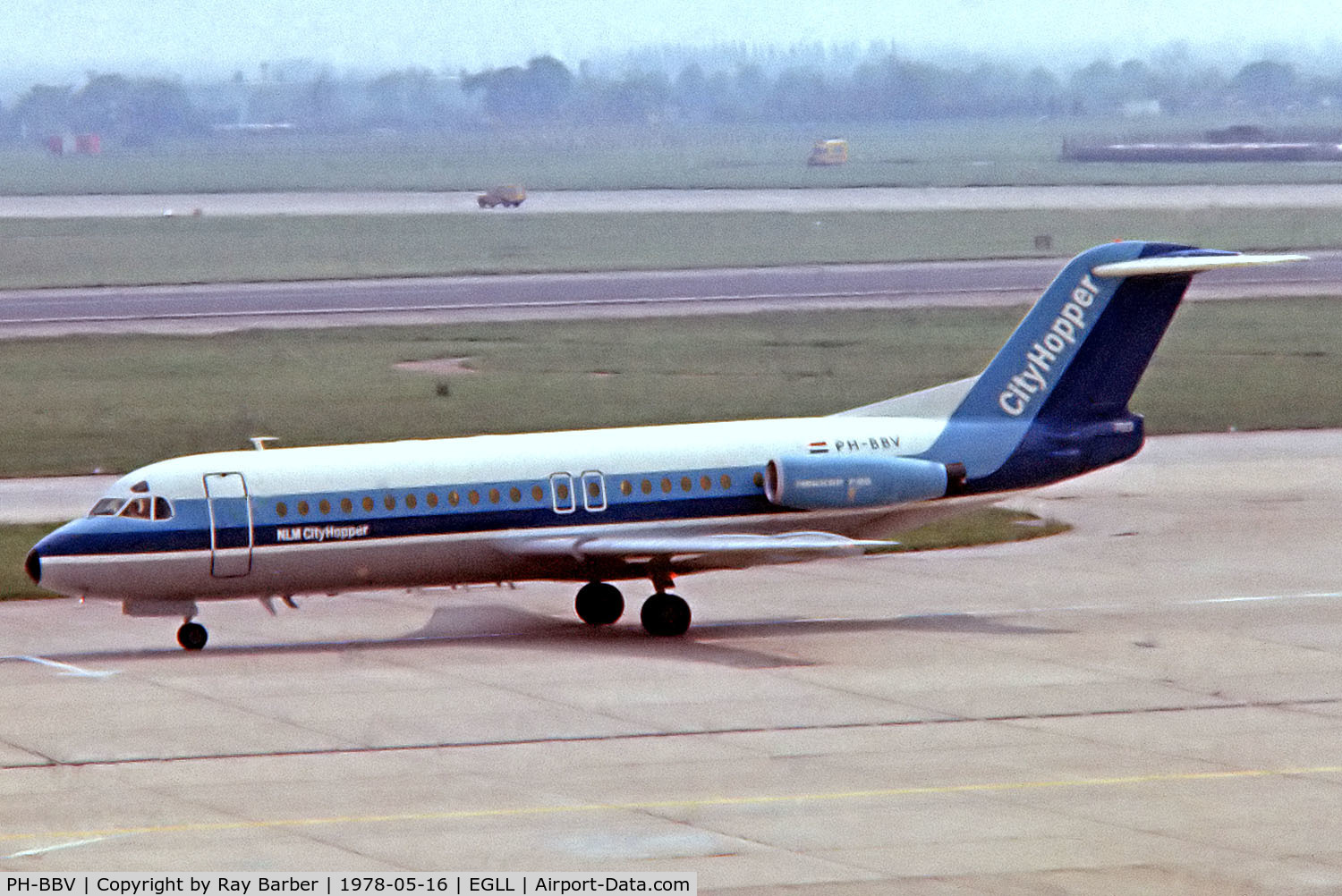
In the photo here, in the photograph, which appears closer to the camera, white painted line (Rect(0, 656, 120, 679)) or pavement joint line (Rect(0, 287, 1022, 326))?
white painted line (Rect(0, 656, 120, 679))

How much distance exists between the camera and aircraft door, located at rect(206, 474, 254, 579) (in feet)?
93.8

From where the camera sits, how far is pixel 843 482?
30.4m

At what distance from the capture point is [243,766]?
22.5 metres

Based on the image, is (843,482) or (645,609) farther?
(843,482)

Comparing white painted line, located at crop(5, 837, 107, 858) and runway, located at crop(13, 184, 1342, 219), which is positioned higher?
runway, located at crop(13, 184, 1342, 219)

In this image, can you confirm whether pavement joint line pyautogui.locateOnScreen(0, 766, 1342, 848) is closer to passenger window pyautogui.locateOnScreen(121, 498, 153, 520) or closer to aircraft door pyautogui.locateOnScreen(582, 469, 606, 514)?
passenger window pyautogui.locateOnScreen(121, 498, 153, 520)

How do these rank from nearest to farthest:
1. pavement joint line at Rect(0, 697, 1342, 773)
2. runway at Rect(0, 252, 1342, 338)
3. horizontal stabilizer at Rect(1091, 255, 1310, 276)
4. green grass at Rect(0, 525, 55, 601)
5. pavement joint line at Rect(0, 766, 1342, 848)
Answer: pavement joint line at Rect(0, 766, 1342, 848) < pavement joint line at Rect(0, 697, 1342, 773) < horizontal stabilizer at Rect(1091, 255, 1310, 276) < green grass at Rect(0, 525, 55, 601) < runway at Rect(0, 252, 1342, 338)

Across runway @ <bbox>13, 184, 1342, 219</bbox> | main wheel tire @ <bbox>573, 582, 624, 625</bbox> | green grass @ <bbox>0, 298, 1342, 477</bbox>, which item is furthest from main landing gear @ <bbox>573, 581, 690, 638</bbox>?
runway @ <bbox>13, 184, 1342, 219</bbox>

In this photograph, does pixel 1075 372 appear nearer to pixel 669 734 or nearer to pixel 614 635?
pixel 614 635

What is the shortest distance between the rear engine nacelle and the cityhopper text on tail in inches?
1.2

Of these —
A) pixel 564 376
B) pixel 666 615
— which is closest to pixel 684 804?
pixel 666 615

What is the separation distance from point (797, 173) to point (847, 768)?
153m

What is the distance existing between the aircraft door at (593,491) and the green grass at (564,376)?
19.0 m

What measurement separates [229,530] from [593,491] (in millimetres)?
5288
